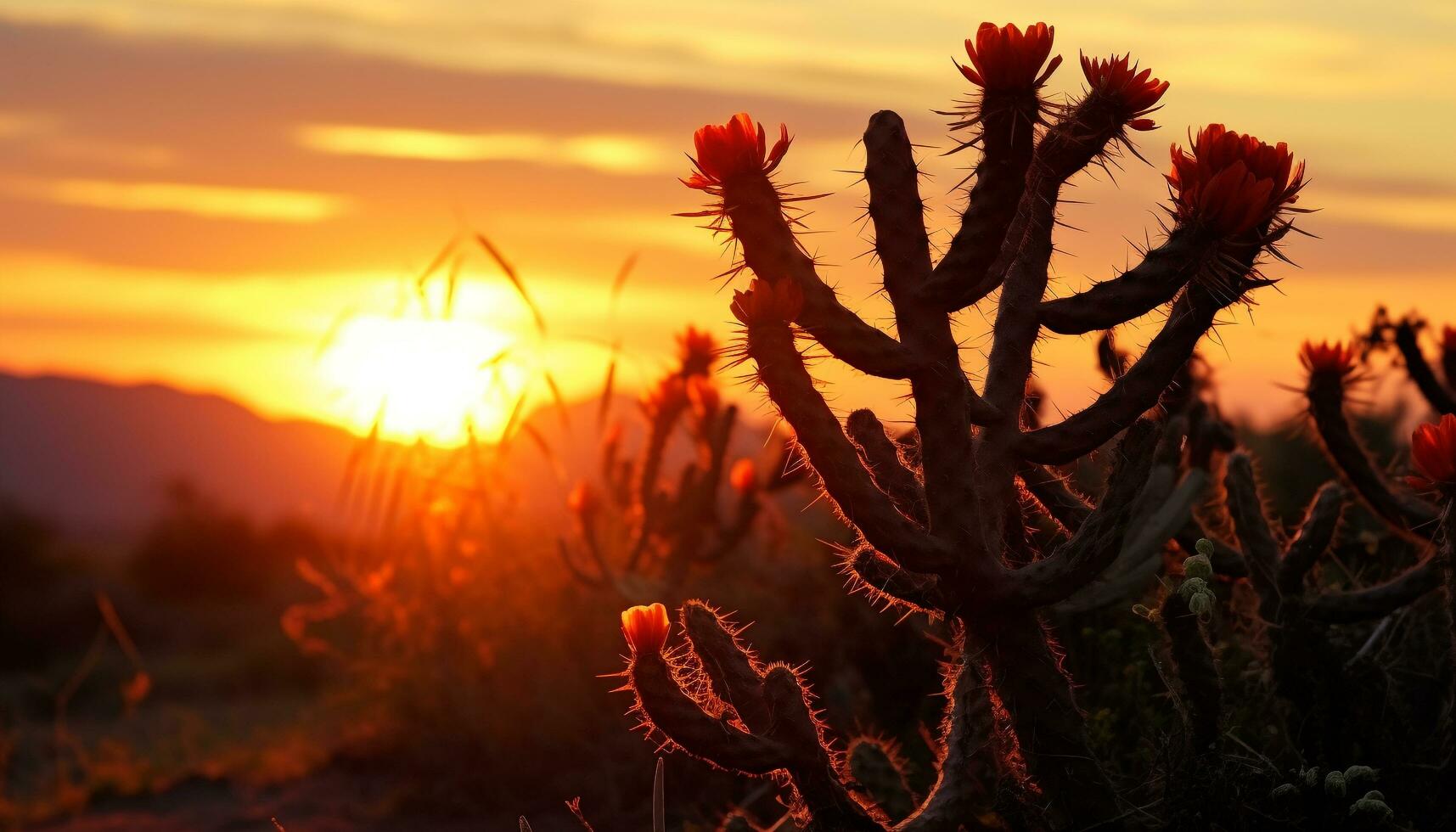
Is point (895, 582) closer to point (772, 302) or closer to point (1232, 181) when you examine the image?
point (772, 302)

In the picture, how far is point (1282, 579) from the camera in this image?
482 centimetres

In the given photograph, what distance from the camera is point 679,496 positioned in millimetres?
7742

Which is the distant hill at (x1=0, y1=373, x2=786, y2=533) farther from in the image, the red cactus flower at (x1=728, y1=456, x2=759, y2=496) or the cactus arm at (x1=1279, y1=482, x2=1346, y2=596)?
the cactus arm at (x1=1279, y1=482, x2=1346, y2=596)

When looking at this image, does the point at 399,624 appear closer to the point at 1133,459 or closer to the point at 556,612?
the point at 556,612

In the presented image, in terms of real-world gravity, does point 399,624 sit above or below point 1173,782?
below

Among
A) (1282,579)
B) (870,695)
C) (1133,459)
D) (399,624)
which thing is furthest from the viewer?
(399,624)

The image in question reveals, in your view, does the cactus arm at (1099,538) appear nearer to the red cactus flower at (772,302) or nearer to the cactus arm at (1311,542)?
the red cactus flower at (772,302)

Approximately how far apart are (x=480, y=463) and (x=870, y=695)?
2.88 m

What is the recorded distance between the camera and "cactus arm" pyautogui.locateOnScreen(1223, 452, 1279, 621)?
4918 mm

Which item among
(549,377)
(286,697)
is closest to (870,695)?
(549,377)

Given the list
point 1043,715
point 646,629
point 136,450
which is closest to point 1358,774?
point 1043,715

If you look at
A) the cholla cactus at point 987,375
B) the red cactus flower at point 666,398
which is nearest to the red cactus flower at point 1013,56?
the cholla cactus at point 987,375

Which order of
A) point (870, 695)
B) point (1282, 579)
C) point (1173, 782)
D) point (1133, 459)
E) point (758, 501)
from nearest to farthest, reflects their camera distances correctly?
1. point (1133, 459)
2. point (1173, 782)
3. point (1282, 579)
4. point (870, 695)
5. point (758, 501)

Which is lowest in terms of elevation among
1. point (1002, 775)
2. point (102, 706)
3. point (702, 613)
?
point (102, 706)
